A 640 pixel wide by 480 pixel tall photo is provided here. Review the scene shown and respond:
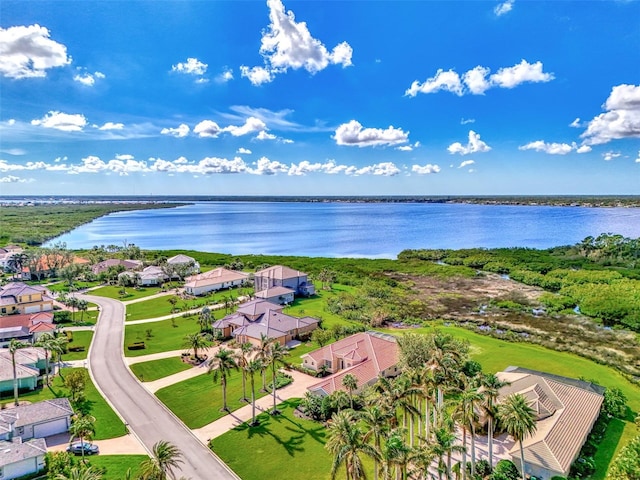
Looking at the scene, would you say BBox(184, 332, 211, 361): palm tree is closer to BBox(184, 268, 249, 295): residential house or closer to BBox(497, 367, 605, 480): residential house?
BBox(184, 268, 249, 295): residential house

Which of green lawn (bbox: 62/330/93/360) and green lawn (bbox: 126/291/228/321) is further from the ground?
green lawn (bbox: 62/330/93/360)

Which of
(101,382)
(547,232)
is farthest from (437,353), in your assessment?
→ (547,232)

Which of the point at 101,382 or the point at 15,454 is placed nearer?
the point at 15,454

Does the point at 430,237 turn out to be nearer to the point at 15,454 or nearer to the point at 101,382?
the point at 101,382

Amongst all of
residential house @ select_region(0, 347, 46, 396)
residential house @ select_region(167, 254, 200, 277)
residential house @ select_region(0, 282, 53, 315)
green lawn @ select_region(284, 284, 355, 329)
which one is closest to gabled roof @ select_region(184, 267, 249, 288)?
residential house @ select_region(167, 254, 200, 277)

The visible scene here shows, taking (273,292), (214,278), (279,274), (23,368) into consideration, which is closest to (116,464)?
(23,368)

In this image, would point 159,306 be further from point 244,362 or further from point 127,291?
point 244,362
